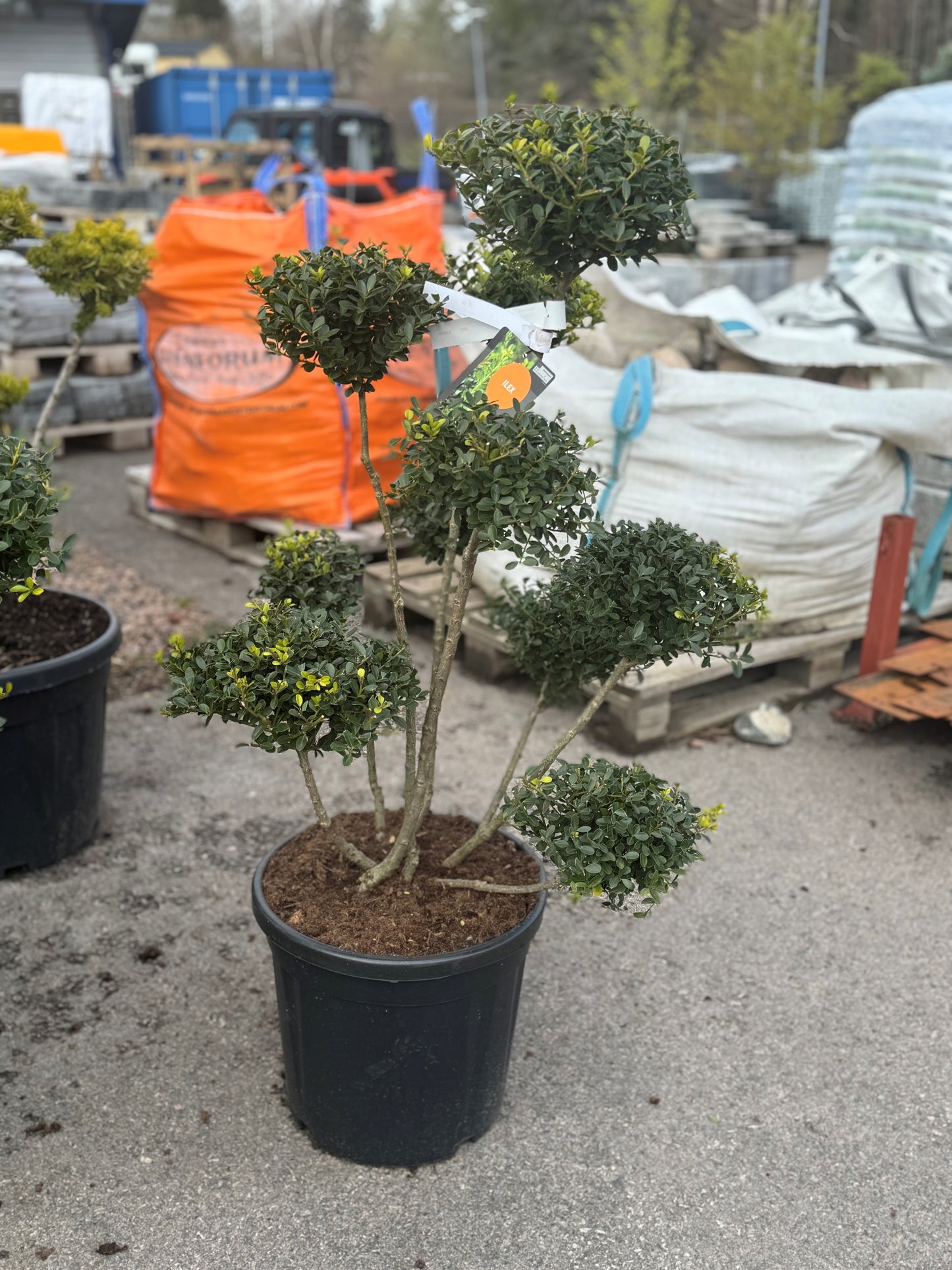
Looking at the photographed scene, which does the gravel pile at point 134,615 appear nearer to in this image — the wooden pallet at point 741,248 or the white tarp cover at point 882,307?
the white tarp cover at point 882,307

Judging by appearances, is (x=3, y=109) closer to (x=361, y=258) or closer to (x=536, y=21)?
(x=361, y=258)

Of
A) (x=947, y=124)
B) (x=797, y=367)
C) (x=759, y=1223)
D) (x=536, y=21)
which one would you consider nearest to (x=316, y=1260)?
(x=759, y=1223)

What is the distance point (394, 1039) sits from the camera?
2.05m

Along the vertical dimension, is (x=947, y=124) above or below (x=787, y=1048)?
above

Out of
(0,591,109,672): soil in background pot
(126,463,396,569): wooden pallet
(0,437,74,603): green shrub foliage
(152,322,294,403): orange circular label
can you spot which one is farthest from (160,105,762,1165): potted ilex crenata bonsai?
(152,322,294,403): orange circular label

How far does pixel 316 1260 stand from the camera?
195 cm

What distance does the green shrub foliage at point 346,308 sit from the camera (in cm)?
188

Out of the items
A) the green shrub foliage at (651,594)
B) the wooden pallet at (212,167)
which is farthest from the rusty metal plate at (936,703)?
the wooden pallet at (212,167)

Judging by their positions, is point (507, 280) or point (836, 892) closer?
point (507, 280)

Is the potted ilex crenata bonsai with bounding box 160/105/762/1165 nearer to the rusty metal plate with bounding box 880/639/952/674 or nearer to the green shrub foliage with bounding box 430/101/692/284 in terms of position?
the green shrub foliage with bounding box 430/101/692/284

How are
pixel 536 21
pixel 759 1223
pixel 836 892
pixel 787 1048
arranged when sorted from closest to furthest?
1. pixel 759 1223
2. pixel 787 1048
3. pixel 836 892
4. pixel 536 21

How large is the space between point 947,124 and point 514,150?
17.1 ft

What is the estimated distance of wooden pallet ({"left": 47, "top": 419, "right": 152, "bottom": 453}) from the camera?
6969 mm

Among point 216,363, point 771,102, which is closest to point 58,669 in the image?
point 216,363
